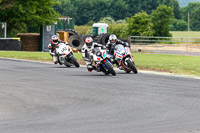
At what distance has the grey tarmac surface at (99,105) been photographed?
782 centimetres

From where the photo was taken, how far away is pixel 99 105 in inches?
402

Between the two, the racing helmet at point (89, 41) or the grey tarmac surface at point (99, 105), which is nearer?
the grey tarmac surface at point (99, 105)

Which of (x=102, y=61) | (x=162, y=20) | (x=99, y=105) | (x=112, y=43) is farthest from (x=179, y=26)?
(x=99, y=105)

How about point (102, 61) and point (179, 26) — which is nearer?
point (102, 61)

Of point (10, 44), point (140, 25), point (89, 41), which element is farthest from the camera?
point (140, 25)

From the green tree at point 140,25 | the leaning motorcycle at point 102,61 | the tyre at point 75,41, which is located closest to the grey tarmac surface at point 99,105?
the leaning motorcycle at point 102,61

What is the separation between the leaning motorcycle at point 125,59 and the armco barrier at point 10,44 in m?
23.8

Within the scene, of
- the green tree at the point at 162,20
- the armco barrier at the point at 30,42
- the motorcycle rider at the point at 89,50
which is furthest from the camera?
the green tree at the point at 162,20

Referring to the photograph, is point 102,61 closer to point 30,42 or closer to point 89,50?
point 89,50

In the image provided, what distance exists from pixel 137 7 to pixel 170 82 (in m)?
154

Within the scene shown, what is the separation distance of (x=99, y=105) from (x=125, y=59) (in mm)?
8253

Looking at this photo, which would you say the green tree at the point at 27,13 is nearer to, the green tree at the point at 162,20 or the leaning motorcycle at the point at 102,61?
the leaning motorcycle at the point at 102,61

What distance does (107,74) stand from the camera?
17.8 meters

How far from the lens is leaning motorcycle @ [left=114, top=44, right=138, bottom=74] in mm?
18266
